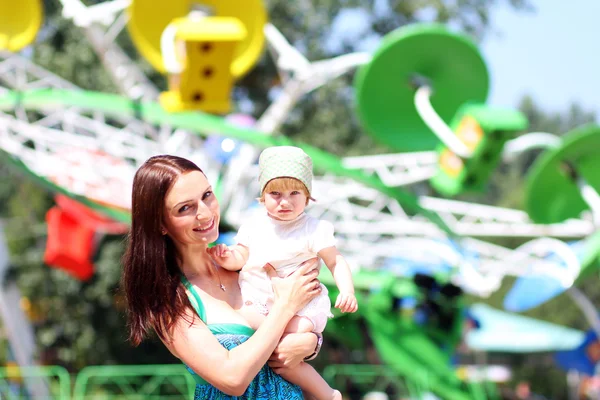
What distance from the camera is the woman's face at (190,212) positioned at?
2102mm

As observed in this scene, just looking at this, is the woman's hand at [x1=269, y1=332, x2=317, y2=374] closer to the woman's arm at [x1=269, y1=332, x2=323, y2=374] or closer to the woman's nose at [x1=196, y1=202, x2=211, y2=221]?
the woman's arm at [x1=269, y1=332, x2=323, y2=374]

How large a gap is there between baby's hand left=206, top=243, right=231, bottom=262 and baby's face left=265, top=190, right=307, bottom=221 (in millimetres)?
150

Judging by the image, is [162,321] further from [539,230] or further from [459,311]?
[539,230]

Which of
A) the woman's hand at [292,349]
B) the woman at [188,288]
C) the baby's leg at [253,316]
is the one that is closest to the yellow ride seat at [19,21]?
the woman at [188,288]

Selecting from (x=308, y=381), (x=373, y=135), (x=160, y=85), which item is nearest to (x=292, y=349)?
(x=308, y=381)

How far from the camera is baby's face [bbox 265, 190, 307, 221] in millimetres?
2100

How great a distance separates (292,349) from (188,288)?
0.87 ft

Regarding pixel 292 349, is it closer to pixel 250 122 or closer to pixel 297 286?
Answer: pixel 297 286

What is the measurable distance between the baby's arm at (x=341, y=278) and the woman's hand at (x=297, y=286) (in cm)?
3

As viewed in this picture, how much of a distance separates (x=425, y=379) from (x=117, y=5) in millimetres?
4679

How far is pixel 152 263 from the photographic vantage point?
83.3 inches

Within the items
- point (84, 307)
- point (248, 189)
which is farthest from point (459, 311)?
point (84, 307)

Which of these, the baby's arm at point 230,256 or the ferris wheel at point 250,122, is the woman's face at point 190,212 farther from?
the ferris wheel at point 250,122

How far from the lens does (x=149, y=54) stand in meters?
7.88
